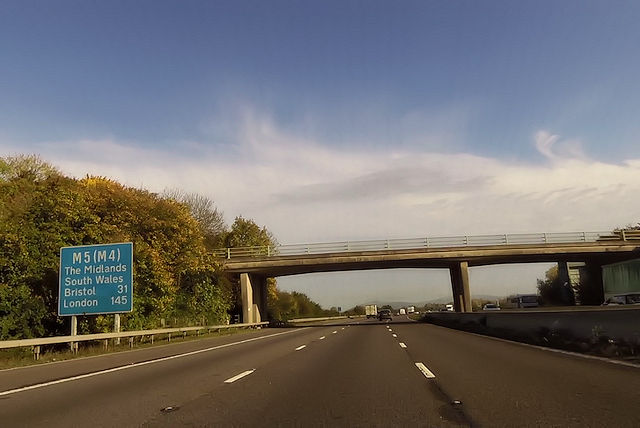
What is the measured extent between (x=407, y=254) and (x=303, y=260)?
408 inches

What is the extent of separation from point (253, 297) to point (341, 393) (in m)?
48.5

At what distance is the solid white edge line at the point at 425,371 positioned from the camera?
437 inches

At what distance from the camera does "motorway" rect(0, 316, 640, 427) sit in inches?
277

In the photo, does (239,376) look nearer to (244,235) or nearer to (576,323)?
(576,323)

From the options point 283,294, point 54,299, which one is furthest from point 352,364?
point 283,294

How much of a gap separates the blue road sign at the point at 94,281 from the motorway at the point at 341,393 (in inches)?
424

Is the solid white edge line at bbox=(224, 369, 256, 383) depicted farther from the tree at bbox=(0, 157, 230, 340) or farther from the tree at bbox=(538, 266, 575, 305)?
the tree at bbox=(538, 266, 575, 305)

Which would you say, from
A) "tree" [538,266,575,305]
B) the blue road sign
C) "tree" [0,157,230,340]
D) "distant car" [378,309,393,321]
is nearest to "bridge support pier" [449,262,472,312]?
"distant car" [378,309,393,321]

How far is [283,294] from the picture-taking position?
9081 cm

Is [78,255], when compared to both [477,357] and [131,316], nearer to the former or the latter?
[131,316]

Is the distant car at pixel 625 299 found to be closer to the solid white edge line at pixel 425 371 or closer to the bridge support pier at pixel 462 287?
the bridge support pier at pixel 462 287

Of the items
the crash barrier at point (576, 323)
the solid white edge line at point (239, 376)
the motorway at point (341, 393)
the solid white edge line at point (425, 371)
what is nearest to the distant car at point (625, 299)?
the crash barrier at point (576, 323)

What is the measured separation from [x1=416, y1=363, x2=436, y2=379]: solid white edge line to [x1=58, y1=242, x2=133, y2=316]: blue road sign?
17.2 meters

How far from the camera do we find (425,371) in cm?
1199
